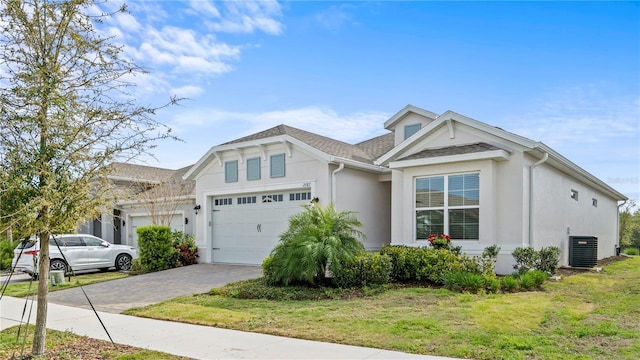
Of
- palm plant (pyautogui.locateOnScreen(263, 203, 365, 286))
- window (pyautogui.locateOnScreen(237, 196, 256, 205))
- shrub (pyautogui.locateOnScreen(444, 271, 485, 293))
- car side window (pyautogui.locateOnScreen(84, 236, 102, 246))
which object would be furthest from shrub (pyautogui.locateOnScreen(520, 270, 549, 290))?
car side window (pyautogui.locateOnScreen(84, 236, 102, 246))

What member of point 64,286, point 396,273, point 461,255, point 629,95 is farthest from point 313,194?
point 629,95

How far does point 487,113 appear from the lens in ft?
51.9

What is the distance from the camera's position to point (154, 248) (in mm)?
15031

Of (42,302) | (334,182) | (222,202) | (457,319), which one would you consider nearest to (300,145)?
(334,182)

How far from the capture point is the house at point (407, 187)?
458 inches

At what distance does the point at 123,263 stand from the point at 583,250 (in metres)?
15.7

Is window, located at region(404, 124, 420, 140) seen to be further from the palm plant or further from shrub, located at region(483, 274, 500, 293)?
shrub, located at region(483, 274, 500, 293)

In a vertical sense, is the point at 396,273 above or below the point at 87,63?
below

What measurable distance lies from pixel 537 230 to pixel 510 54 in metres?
5.06

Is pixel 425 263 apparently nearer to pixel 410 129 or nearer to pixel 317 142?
pixel 317 142

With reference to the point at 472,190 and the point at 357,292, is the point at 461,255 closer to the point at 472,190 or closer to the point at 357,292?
the point at 472,190

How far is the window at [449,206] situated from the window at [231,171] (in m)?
6.45

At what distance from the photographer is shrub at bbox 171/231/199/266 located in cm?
1591

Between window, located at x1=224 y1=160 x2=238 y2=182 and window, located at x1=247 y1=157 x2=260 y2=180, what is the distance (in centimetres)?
62
